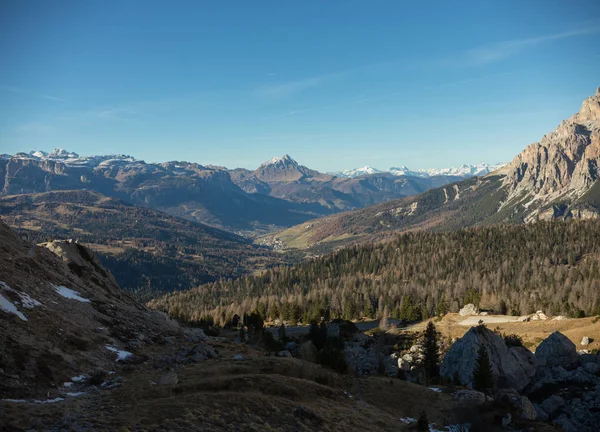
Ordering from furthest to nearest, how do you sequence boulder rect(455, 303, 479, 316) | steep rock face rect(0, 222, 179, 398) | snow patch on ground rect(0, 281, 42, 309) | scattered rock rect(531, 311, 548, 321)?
boulder rect(455, 303, 479, 316) < scattered rock rect(531, 311, 548, 321) < snow patch on ground rect(0, 281, 42, 309) < steep rock face rect(0, 222, 179, 398)

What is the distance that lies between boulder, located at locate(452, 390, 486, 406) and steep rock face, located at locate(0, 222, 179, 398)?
4139cm

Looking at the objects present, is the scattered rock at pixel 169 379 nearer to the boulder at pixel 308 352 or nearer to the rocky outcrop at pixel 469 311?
the boulder at pixel 308 352

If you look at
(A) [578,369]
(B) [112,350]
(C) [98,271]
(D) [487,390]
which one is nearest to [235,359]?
(B) [112,350]

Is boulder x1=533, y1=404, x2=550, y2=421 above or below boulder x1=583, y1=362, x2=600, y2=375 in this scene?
below

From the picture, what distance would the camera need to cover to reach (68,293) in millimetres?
60562

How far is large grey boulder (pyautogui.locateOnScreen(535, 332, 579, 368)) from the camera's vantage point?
80688 millimetres

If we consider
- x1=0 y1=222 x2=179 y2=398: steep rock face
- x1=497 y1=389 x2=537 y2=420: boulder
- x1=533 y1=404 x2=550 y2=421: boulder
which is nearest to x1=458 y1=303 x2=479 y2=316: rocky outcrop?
x1=533 y1=404 x2=550 y2=421: boulder

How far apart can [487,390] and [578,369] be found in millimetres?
22052

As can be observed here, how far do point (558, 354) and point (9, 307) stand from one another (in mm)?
93379

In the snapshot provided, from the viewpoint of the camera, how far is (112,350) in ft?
159

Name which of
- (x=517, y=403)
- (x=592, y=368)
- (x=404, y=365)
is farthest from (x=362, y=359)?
(x=517, y=403)

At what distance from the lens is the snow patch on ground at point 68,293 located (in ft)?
194

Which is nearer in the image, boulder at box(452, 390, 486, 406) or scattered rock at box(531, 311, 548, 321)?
boulder at box(452, 390, 486, 406)

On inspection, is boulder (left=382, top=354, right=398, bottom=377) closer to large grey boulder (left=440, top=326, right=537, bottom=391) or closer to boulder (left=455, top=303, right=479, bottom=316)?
large grey boulder (left=440, top=326, right=537, bottom=391)
